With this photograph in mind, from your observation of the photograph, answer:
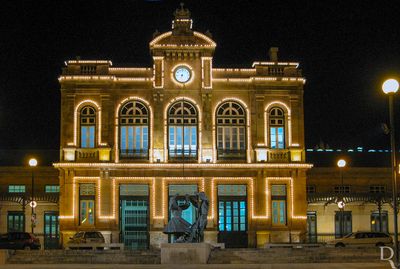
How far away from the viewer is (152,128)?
1953 inches

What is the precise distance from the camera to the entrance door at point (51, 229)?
5196cm

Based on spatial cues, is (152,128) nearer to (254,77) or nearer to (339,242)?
(254,77)

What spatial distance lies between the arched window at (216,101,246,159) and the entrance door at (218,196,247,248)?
2.99 m

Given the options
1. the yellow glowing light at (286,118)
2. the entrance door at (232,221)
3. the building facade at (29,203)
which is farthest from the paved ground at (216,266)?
the building facade at (29,203)

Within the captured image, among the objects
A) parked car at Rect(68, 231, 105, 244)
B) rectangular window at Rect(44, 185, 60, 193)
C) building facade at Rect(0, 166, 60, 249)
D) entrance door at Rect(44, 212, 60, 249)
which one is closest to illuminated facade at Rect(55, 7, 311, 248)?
parked car at Rect(68, 231, 105, 244)

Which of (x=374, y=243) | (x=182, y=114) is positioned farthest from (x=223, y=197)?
(x=374, y=243)

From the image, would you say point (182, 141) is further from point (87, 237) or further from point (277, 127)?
point (87, 237)

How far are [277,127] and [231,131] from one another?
3130 millimetres

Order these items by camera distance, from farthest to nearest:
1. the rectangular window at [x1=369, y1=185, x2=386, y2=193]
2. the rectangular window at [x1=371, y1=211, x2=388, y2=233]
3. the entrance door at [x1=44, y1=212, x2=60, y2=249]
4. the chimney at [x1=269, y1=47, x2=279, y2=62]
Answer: the rectangular window at [x1=369, y1=185, x2=386, y2=193]
the rectangular window at [x1=371, y1=211, x2=388, y2=233]
the chimney at [x1=269, y1=47, x2=279, y2=62]
the entrance door at [x1=44, y1=212, x2=60, y2=249]

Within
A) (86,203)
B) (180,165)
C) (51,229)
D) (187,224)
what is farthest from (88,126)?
(187,224)

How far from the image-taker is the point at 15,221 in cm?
5356

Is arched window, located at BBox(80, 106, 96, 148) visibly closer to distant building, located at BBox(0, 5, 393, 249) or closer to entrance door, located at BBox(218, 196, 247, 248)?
distant building, located at BBox(0, 5, 393, 249)

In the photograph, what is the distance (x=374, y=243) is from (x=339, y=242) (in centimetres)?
211

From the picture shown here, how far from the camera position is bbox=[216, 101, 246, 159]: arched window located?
4984 cm
